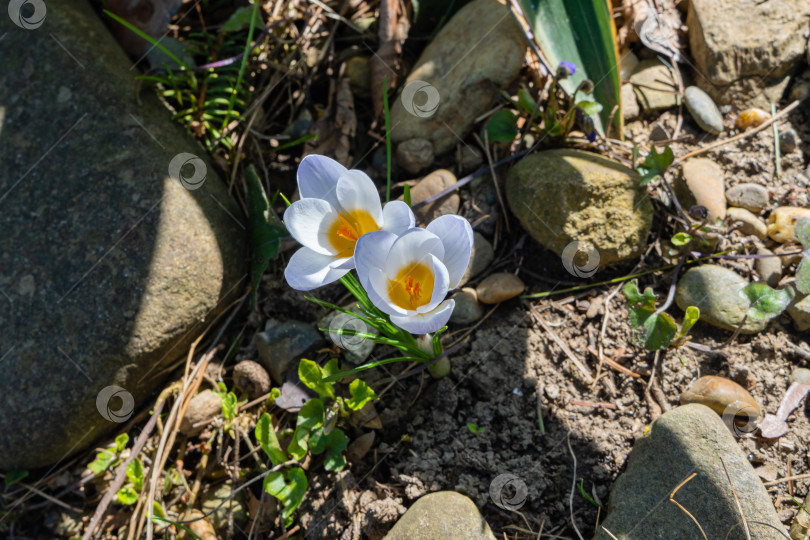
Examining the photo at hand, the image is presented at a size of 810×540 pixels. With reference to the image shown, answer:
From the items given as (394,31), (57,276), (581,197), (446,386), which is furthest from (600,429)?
(57,276)

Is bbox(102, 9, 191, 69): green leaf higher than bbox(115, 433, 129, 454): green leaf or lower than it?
higher

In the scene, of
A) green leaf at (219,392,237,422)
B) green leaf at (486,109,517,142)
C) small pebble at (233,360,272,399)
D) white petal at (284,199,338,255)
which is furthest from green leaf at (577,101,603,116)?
green leaf at (219,392,237,422)

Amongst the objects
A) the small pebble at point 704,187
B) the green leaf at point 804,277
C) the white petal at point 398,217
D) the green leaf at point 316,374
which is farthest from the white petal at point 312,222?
the green leaf at point 804,277

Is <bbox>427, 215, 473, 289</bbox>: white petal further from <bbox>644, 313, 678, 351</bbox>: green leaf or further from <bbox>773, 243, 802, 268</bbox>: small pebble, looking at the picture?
<bbox>773, 243, 802, 268</bbox>: small pebble

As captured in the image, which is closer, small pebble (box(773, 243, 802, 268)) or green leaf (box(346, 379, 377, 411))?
green leaf (box(346, 379, 377, 411))

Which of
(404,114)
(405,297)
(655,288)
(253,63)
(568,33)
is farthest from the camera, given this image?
(253,63)

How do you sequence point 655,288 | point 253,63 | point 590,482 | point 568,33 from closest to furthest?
point 590,482 < point 655,288 < point 568,33 < point 253,63

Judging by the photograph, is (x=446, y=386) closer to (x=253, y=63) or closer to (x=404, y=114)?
(x=404, y=114)
